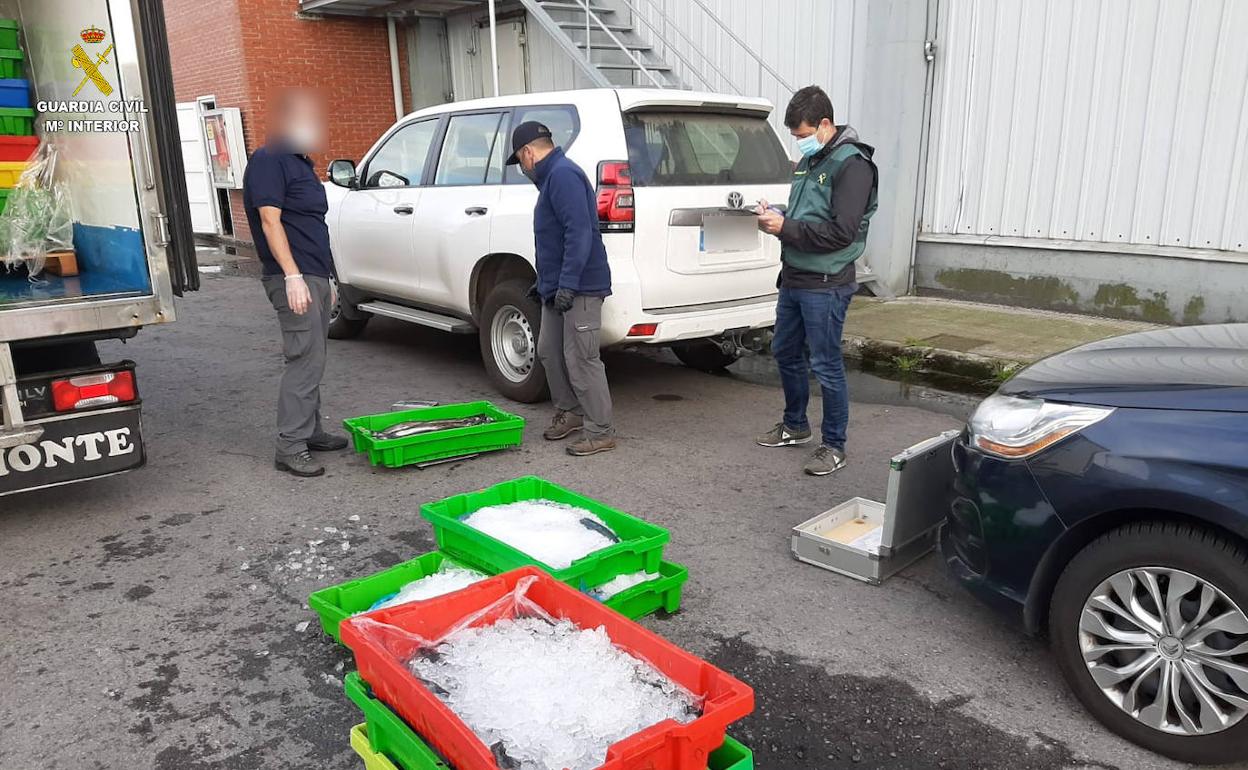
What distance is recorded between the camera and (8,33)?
17.2ft

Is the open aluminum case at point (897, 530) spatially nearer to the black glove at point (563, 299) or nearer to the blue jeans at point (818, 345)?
the blue jeans at point (818, 345)

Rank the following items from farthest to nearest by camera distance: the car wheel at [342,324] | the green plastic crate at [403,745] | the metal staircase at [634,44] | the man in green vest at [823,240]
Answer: the metal staircase at [634,44], the car wheel at [342,324], the man in green vest at [823,240], the green plastic crate at [403,745]

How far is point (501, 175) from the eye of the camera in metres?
6.32

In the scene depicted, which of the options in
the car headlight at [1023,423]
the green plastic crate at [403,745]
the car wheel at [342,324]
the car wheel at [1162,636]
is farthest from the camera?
the car wheel at [342,324]

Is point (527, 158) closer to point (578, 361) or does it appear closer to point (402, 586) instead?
point (578, 361)

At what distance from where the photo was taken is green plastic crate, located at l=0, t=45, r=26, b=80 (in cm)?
528

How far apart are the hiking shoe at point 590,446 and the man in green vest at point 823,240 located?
1.18 m

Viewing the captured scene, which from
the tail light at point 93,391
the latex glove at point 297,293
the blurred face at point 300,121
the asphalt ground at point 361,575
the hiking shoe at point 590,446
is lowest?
the asphalt ground at point 361,575

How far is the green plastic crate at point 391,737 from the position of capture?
222cm

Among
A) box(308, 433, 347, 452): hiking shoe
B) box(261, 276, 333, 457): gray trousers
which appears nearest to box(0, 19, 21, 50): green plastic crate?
box(261, 276, 333, 457): gray trousers

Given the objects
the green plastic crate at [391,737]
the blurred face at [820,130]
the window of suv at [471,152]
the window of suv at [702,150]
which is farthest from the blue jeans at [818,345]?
the green plastic crate at [391,737]

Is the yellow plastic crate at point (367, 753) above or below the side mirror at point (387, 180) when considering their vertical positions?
below

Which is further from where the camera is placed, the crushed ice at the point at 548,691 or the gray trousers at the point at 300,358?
the gray trousers at the point at 300,358

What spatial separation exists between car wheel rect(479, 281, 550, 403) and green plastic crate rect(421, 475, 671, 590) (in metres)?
2.29
